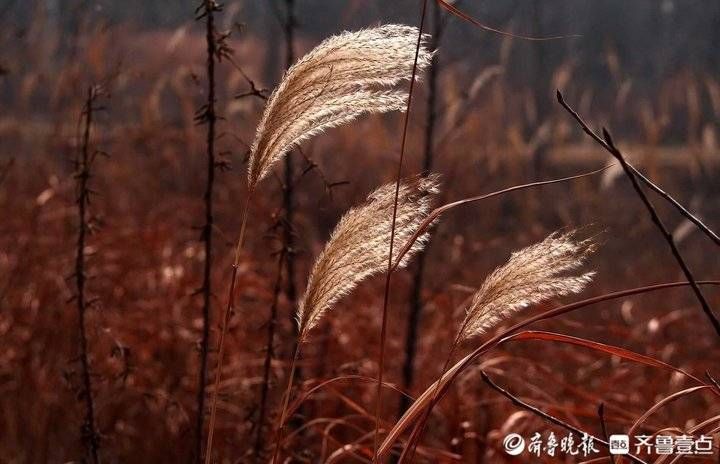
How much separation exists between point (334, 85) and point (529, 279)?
0.32m

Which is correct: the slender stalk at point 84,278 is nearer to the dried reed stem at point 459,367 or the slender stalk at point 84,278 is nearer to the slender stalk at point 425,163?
the dried reed stem at point 459,367

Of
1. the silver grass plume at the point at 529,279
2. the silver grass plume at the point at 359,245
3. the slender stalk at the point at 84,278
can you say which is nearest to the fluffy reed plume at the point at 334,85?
the silver grass plume at the point at 359,245

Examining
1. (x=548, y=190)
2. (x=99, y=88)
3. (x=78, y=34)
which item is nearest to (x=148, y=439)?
(x=78, y=34)

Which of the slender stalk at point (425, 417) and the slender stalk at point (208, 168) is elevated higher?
the slender stalk at point (208, 168)

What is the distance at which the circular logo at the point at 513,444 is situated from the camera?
1897mm

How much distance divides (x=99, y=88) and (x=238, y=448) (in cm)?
140

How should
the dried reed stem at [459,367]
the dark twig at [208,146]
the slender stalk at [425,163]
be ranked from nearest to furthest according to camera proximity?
1. the dried reed stem at [459,367]
2. the dark twig at [208,146]
3. the slender stalk at [425,163]

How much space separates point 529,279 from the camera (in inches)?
44.2

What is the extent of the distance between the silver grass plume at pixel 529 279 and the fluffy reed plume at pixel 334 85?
226 mm

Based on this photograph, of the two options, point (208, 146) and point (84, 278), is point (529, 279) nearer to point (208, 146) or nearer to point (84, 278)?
point (208, 146)

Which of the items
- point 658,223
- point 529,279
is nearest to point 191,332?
point 529,279

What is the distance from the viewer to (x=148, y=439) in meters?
2.88

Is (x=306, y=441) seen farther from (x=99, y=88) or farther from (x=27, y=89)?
(x=27, y=89)

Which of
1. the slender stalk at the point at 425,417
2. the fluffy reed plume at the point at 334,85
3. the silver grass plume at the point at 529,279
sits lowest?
the slender stalk at the point at 425,417
